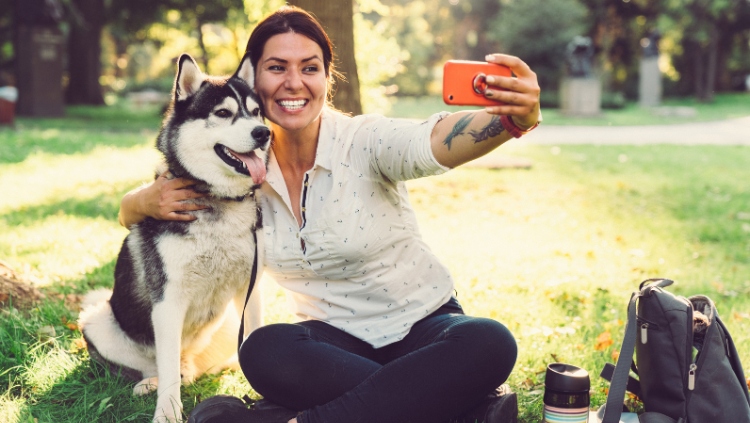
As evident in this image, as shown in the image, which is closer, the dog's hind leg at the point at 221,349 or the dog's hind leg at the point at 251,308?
the dog's hind leg at the point at 251,308

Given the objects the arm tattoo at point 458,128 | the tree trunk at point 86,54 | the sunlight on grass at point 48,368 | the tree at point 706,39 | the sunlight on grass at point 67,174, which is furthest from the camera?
the tree at point 706,39

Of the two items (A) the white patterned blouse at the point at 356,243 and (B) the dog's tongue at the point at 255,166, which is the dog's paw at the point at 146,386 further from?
(B) the dog's tongue at the point at 255,166

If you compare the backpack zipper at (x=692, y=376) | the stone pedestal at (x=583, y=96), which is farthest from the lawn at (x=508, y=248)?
the stone pedestal at (x=583, y=96)

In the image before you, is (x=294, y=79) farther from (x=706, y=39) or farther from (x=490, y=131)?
(x=706, y=39)

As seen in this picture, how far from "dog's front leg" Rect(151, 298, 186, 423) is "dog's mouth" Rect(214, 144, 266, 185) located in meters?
0.59

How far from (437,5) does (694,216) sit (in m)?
45.6

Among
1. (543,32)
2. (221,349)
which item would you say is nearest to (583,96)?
(543,32)

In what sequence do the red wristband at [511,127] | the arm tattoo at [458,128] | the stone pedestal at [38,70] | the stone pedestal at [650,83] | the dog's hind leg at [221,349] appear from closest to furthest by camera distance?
the red wristband at [511,127] → the arm tattoo at [458,128] → the dog's hind leg at [221,349] → the stone pedestal at [38,70] → the stone pedestal at [650,83]

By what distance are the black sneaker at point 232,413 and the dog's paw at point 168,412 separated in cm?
22

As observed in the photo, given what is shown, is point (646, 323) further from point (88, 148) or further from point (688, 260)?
point (88, 148)

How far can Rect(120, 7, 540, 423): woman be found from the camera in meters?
2.44

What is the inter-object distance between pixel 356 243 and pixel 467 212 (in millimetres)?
4832

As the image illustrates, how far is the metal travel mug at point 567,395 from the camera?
94.9 inches

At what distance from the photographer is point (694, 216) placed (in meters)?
7.25
